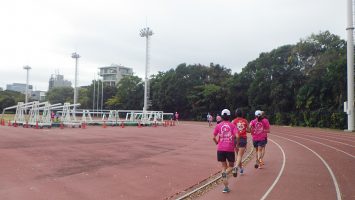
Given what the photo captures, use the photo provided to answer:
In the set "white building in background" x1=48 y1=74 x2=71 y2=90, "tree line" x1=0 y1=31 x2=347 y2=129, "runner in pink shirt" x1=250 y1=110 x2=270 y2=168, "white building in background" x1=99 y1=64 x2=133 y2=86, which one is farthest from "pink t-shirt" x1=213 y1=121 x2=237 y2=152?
"white building in background" x1=48 y1=74 x2=71 y2=90

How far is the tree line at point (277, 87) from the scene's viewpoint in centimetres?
4031

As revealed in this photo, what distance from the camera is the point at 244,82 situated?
5362 centimetres

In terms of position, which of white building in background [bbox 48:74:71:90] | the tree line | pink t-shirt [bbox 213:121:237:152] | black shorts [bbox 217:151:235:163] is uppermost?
white building in background [bbox 48:74:71:90]

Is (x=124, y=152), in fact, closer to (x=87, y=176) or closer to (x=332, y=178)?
(x=87, y=176)

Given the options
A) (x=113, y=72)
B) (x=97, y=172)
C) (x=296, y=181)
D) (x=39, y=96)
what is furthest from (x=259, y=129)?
(x=39, y=96)

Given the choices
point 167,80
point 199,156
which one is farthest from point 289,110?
point 199,156

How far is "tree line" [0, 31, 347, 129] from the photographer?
4031cm

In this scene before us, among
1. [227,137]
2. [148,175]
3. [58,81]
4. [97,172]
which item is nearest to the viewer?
[227,137]

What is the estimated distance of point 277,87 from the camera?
152ft

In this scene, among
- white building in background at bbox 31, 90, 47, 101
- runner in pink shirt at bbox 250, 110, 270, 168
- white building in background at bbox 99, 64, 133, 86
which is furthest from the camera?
white building in background at bbox 99, 64, 133, 86

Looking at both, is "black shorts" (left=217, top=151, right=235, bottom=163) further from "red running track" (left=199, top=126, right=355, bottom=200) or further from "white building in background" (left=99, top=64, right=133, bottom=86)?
"white building in background" (left=99, top=64, right=133, bottom=86)

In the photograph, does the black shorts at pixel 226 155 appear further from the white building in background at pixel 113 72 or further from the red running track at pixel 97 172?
the white building in background at pixel 113 72

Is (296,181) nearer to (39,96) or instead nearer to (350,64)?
(350,64)

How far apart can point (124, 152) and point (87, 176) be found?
531cm
